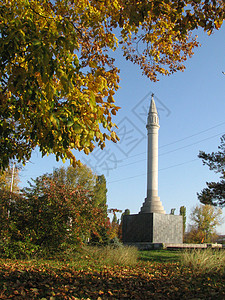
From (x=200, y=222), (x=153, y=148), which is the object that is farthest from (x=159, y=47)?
(x=200, y=222)

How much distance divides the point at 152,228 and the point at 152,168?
509cm

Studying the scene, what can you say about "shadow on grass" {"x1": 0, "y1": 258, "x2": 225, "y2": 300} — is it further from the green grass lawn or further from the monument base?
the monument base

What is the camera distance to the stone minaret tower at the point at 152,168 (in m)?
24.1

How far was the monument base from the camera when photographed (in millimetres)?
22531

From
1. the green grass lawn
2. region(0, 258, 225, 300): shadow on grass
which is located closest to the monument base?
the green grass lawn

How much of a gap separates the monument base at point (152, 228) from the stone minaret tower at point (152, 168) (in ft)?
2.89

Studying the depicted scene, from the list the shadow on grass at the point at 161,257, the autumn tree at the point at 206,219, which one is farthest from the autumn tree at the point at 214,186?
the autumn tree at the point at 206,219

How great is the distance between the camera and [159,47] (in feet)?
23.4

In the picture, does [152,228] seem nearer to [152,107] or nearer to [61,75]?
[152,107]

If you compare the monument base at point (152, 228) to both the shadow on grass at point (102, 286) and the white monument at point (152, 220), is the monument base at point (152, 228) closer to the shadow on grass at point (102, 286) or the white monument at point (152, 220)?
the white monument at point (152, 220)

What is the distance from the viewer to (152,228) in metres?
22.4

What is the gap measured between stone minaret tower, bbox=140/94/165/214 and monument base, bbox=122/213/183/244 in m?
0.88

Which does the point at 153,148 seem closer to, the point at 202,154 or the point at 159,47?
the point at 202,154

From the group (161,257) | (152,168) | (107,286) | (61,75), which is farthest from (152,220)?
(61,75)
